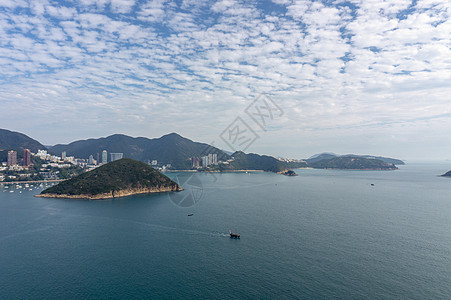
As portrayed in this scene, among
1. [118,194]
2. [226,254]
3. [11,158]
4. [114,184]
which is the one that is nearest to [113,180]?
[114,184]

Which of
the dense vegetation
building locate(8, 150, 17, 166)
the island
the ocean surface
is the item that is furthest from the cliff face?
building locate(8, 150, 17, 166)

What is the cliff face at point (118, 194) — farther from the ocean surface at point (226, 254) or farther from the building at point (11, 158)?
the building at point (11, 158)

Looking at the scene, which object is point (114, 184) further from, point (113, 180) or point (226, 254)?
point (226, 254)

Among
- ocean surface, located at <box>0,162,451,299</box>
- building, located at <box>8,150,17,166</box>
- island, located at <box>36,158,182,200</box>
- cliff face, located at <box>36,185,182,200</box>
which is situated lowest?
ocean surface, located at <box>0,162,451,299</box>

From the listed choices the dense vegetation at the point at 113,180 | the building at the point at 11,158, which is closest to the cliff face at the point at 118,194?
the dense vegetation at the point at 113,180

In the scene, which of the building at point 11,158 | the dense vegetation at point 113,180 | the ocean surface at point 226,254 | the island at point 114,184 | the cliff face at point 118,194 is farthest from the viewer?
the building at point 11,158

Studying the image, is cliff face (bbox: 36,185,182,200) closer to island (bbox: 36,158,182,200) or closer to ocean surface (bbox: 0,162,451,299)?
island (bbox: 36,158,182,200)
